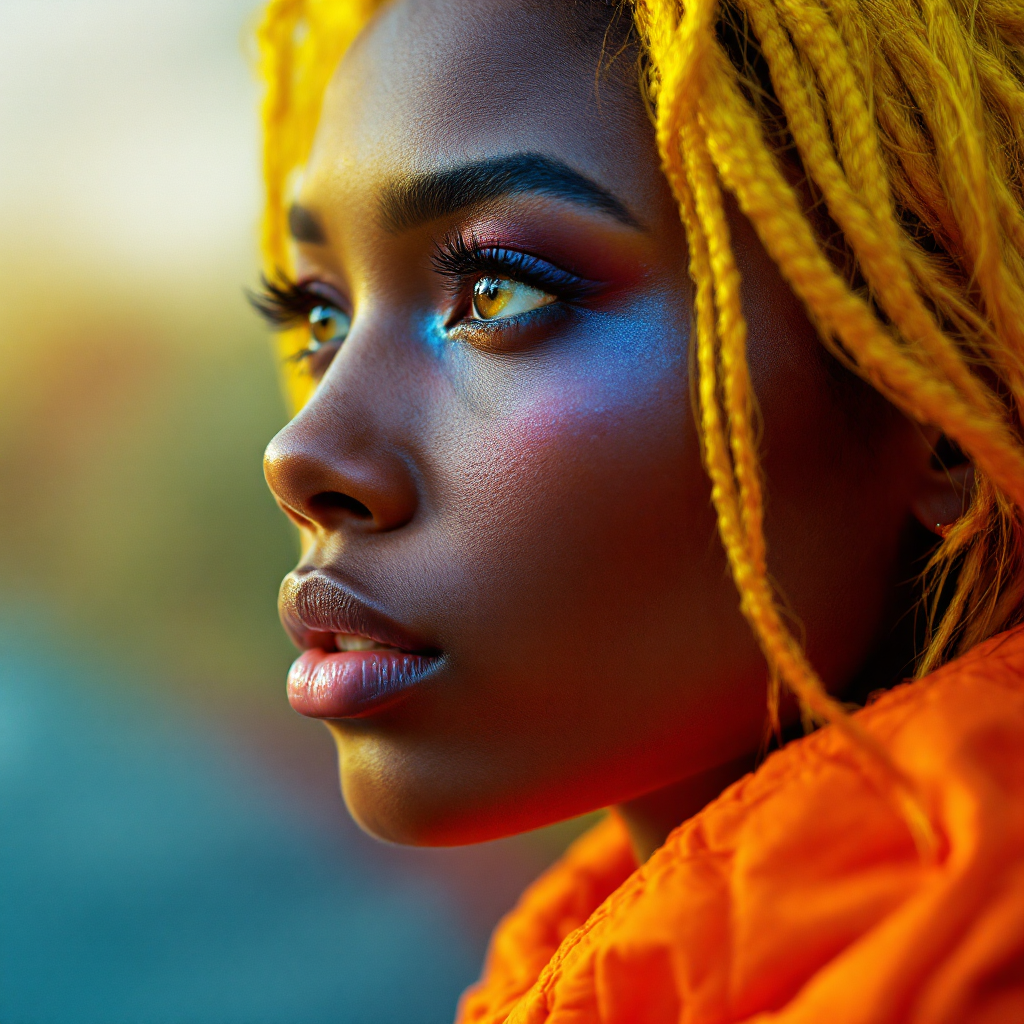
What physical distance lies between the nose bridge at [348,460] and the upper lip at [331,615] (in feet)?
0.16

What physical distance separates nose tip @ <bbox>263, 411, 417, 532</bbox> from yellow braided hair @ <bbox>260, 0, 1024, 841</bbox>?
0.24 metres

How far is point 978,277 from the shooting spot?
25.5 inches

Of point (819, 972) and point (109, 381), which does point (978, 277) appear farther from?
point (109, 381)

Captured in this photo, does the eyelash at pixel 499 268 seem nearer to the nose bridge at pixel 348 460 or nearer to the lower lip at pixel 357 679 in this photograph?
the nose bridge at pixel 348 460

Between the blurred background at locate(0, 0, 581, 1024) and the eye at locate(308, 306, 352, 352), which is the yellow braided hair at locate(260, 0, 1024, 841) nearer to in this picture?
the eye at locate(308, 306, 352, 352)

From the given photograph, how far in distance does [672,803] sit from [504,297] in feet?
1.63

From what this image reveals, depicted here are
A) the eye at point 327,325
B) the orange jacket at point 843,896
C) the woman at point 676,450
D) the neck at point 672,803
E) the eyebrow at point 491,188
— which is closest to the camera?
the orange jacket at point 843,896

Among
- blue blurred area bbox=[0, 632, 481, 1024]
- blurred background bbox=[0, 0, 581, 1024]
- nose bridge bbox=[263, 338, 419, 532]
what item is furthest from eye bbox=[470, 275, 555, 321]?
blue blurred area bbox=[0, 632, 481, 1024]

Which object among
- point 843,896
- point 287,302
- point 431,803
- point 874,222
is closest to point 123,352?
point 287,302

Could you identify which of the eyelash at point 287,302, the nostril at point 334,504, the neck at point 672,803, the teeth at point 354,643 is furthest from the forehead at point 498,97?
the neck at point 672,803

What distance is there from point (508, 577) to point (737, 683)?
198 mm

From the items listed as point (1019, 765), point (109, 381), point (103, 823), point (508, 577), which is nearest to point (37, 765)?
point (103, 823)

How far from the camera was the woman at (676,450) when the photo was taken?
590 mm

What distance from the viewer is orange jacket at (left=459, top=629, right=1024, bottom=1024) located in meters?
0.49
